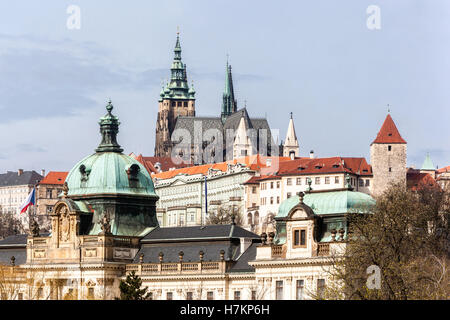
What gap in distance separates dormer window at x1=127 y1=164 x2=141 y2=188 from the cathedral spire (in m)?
3.65

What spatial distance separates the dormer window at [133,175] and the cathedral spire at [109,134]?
3650 mm

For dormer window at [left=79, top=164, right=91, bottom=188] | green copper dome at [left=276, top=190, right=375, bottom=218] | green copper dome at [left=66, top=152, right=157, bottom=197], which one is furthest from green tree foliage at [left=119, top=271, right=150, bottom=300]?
dormer window at [left=79, top=164, right=91, bottom=188]

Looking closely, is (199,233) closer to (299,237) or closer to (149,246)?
(149,246)

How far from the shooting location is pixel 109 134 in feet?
447

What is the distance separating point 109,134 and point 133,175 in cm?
578

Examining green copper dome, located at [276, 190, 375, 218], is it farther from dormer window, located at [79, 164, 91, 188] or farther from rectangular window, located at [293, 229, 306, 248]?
dormer window, located at [79, 164, 91, 188]

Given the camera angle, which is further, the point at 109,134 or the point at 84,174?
the point at 109,134

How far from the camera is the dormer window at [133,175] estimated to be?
132m

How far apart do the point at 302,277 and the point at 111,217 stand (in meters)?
27.6

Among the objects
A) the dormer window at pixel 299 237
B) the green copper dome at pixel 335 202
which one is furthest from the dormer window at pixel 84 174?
the dormer window at pixel 299 237

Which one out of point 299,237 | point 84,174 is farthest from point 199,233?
point 299,237

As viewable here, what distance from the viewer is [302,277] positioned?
109 m

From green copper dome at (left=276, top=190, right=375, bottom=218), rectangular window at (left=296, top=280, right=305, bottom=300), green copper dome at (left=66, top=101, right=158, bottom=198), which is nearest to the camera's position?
rectangular window at (left=296, top=280, right=305, bottom=300)

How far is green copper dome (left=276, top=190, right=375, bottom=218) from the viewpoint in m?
109
